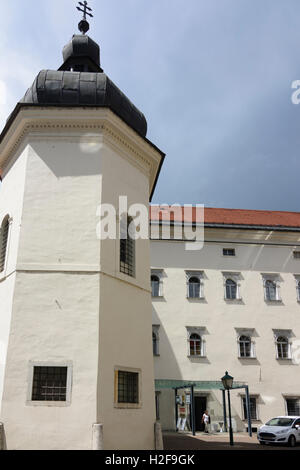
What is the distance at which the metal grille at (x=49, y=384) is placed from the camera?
10.7 m

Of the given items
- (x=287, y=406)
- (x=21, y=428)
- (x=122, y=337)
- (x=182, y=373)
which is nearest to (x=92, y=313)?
(x=122, y=337)

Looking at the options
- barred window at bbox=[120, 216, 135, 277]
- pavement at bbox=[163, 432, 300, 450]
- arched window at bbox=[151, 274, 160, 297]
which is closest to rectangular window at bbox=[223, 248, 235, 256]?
arched window at bbox=[151, 274, 160, 297]

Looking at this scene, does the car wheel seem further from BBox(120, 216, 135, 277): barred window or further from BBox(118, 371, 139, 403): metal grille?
BBox(120, 216, 135, 277): barred window

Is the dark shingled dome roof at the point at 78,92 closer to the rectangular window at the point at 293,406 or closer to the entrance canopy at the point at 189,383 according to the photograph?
the entrance canopy at the point at 189,383

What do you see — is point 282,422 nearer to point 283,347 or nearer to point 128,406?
point 283,347

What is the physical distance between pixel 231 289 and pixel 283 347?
15.1 feet

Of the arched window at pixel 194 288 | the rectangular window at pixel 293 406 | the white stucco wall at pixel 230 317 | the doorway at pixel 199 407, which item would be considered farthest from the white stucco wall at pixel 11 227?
the rectangular window at pixel 293 406

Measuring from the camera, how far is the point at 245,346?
26922mm

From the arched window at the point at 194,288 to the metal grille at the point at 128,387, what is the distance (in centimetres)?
1571

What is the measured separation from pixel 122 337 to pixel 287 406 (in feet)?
59.4

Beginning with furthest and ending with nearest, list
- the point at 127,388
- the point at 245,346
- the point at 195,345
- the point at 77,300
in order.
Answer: the point at 245,346 < the point at 195,345 < the point at 127,388 < the point at 77,300

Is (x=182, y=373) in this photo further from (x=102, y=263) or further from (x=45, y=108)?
(x=45, y=108)

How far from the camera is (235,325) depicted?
2708 centimetres

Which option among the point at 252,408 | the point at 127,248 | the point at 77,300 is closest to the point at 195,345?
the point at 252,408
